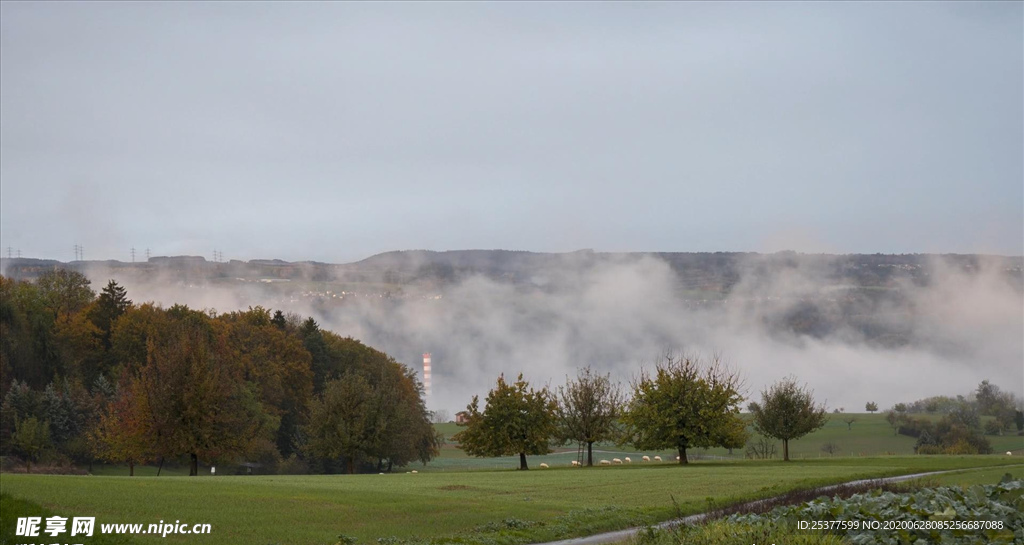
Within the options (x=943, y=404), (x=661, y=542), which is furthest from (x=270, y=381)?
(x=943, y=404)

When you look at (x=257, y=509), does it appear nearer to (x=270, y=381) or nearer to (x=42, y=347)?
(x=270, y=381)

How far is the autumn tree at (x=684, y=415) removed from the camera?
66.9m

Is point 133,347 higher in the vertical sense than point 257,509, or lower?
higher

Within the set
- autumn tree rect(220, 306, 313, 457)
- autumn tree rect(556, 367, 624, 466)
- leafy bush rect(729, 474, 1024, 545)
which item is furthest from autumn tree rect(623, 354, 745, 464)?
leafy bush rect(729, 474, 1024, 545)

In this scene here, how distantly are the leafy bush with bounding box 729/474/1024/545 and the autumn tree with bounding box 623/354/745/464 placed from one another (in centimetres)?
4715

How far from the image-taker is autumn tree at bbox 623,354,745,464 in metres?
66.9

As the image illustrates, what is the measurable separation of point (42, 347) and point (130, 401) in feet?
119

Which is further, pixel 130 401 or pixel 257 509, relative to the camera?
pixel 130 401

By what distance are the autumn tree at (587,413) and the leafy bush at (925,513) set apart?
54255 mm

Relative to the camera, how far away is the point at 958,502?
1852 centimetres

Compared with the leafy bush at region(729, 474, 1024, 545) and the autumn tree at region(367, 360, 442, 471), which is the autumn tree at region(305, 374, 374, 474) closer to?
the autumn tree at region(367, 360, 442, 471)

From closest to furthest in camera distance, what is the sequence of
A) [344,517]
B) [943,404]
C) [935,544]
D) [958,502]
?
[935,544] < [958,502] < [344,517] < [943,404]

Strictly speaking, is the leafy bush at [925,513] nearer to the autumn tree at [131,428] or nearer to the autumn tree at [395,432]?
the autumn tree at [131,428]

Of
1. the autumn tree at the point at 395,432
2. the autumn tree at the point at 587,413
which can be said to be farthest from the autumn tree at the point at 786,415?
the autumn tree at the point at 395,432
